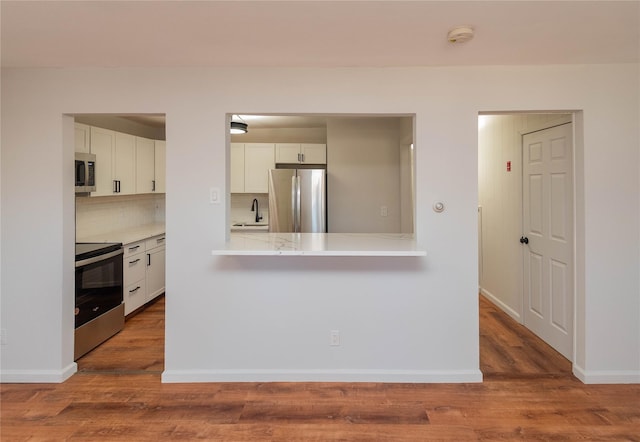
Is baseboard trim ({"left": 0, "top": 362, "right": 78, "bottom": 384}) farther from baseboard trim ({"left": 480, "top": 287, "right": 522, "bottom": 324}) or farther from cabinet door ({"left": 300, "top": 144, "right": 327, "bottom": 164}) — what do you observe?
baseboard trim ({"left": 480, "top": 287, "right": 522, "bottom": 324})

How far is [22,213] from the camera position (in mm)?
2811

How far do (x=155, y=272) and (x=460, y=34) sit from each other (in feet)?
13.3

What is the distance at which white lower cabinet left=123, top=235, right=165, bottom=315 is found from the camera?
13.3 ft

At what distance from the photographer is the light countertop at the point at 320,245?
8.21ft

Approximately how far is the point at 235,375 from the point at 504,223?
323cm

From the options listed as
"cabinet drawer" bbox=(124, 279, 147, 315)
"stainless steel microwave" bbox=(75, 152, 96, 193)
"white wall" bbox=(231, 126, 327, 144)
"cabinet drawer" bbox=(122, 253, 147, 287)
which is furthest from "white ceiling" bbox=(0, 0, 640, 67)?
"white wall" bbox=(231, 126, 327, 144)

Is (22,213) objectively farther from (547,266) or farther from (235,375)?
(547,266)

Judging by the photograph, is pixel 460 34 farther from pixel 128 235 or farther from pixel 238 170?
pixel 128 235

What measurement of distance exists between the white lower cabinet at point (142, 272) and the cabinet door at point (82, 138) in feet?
3.34

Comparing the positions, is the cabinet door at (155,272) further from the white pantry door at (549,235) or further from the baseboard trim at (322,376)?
the white pantry door at (549,235)

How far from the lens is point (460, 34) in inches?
84.0

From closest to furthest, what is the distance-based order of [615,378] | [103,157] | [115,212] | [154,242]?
[615,378] → [103,157] → [154,242] → [115,212]

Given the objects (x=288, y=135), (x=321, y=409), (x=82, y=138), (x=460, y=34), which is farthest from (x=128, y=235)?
(x=460, y=34)

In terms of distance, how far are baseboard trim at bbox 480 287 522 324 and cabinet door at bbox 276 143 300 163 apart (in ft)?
9.56
